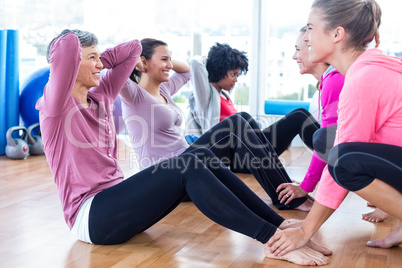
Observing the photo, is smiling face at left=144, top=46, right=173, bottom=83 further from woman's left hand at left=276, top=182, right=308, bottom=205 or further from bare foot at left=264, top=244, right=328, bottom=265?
bare foot at left=264, top=244, right=328, bottom=265

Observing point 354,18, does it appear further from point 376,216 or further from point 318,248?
point 376,216

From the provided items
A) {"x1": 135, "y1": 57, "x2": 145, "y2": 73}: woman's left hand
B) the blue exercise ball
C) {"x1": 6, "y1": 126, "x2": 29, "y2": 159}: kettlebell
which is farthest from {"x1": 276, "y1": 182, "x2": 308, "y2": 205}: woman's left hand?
the blue exercise ball

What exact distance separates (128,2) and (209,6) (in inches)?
34.8

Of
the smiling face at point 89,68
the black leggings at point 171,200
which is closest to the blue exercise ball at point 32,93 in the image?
the smiling face at point 89,68

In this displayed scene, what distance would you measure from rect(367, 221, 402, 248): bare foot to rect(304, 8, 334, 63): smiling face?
0.76 metres

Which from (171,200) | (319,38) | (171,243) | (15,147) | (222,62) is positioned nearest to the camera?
(319,38)

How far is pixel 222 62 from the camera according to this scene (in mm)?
3443

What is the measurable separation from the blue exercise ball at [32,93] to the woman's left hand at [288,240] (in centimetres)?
304

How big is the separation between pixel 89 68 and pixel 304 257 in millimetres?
1110

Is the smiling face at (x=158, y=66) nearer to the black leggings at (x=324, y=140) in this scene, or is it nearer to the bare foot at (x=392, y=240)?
the black leggings at (x=324, y=140)

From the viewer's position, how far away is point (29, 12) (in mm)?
5262

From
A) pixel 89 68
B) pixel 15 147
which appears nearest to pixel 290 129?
pixel 89 68

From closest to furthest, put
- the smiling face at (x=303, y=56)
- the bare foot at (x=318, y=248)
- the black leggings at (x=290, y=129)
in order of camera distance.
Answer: the bare foot at (x=318, y=248)
the smiling face at (x=303, y=56)
the black leggings at (x=290, y=129)

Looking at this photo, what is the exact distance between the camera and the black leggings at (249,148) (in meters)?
2.51
